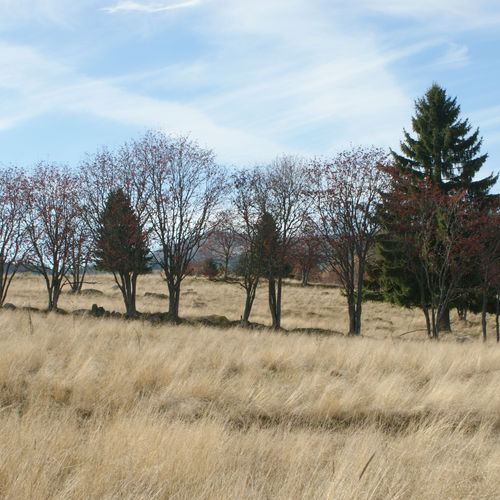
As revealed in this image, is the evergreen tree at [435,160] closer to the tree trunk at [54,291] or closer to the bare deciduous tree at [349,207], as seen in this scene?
the bare deciduous tree at [349,207]

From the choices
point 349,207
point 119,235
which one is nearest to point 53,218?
point 119,235

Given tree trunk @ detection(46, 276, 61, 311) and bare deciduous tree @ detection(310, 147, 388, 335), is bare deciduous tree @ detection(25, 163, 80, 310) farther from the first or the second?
bare deciduous tree @ detection(310, 147, 388, 335)

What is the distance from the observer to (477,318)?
31391mm

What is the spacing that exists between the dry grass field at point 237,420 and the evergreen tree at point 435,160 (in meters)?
13.6

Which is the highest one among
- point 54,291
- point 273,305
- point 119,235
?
point 119,235

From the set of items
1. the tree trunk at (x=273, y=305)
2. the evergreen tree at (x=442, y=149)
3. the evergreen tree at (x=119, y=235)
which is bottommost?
the tree trunk at (x=273, y=305)

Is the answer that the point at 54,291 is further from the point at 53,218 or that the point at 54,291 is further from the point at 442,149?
the point at 442,149

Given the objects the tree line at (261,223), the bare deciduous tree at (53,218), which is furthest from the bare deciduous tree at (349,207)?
the bare deciduous tree at (53,218)

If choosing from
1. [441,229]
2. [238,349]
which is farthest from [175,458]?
[441,229]

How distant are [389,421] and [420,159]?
21.0 meters

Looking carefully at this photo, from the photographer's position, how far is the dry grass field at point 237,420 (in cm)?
324

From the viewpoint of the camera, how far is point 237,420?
16.5 feet

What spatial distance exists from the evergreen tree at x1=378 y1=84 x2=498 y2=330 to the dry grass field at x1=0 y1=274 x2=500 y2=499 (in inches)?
534

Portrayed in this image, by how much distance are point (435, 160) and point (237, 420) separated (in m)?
22.0
